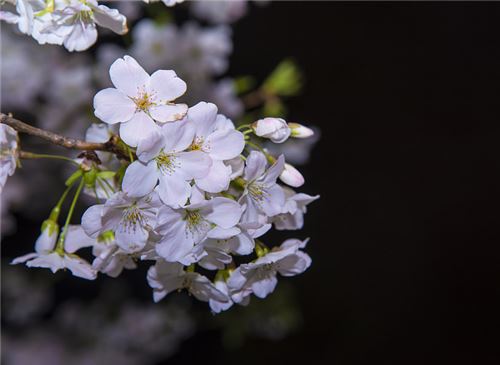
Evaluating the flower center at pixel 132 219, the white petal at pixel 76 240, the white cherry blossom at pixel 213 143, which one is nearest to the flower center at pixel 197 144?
the white cherry blossom at pixel 213 143

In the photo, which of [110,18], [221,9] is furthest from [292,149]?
[110,18]

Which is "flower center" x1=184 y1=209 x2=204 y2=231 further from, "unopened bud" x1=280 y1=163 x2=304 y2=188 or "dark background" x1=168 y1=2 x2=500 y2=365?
"dark background" x1=168 y1=2 x2=500 y2=365

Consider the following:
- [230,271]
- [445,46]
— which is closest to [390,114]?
[445,46]

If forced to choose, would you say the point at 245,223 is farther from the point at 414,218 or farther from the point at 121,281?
the point at 414,218

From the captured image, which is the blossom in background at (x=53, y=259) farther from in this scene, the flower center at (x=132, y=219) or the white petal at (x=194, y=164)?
the white petal at (x=194, y=164)

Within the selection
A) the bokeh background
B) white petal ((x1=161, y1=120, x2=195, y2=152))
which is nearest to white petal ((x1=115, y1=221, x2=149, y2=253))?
white petal ((x1=161, y1=120, x2=195, y2=152))

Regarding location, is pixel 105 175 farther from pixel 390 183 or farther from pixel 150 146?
pixel 390 183
